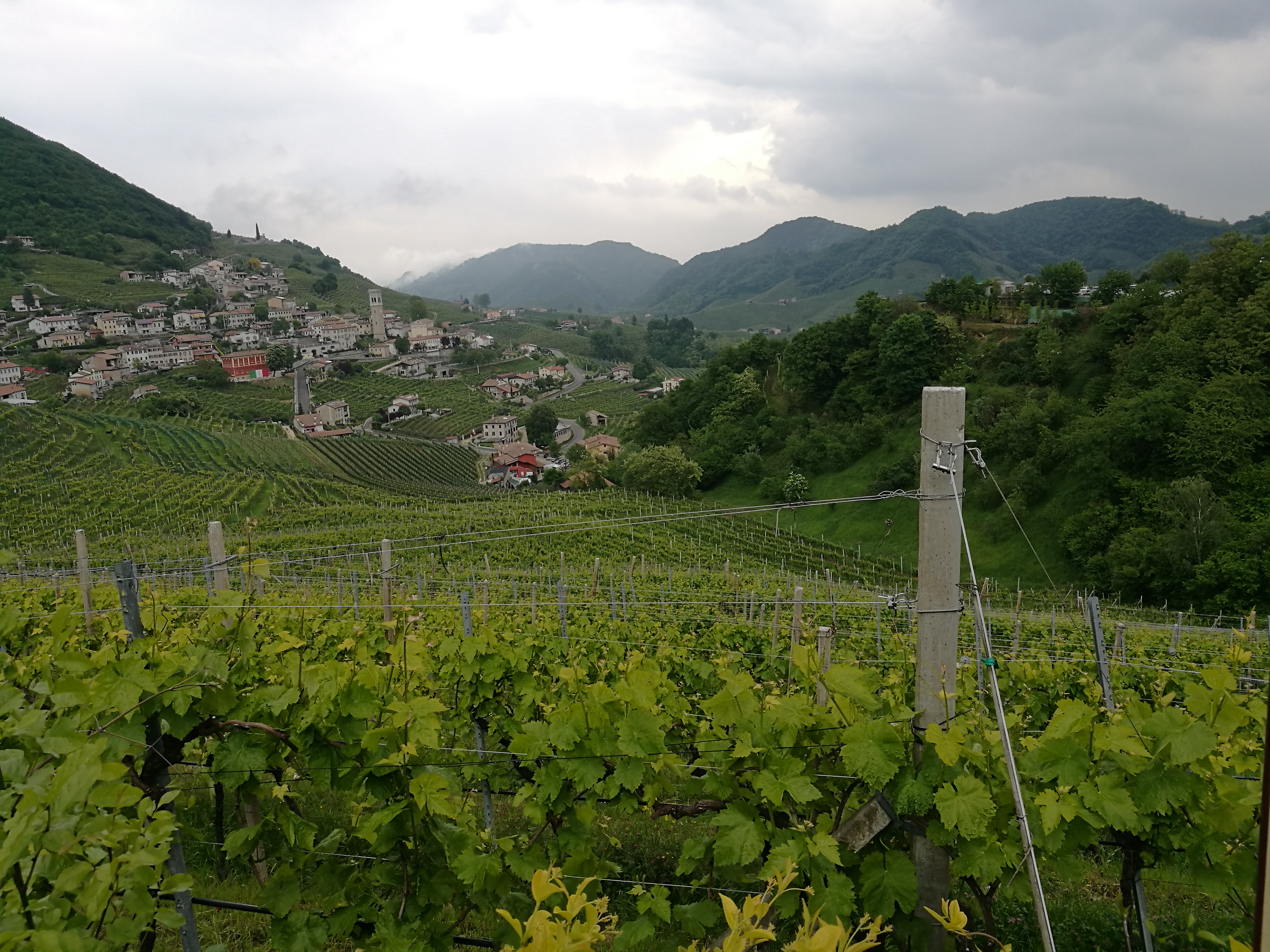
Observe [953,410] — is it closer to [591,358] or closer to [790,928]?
[790,928]

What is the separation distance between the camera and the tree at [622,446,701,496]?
4278cm

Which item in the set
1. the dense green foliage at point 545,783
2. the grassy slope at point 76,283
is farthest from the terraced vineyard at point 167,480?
the grassy slope at point 76,283

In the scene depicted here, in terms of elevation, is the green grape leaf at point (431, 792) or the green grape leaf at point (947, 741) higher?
the green grape leaf at point (947, 741)

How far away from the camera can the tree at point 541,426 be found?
7769cm

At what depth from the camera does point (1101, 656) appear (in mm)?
3889

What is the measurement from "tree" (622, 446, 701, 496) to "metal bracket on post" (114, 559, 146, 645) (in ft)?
129

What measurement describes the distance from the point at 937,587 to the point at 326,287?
157957 millimetres

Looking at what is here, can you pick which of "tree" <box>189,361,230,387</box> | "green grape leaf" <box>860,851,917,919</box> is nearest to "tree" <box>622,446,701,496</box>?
"green grape leaf" <box>860,851,917,919</box>

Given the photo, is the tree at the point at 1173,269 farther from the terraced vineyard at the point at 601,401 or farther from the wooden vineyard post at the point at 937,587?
the terraced vineyard at the point at 601,401

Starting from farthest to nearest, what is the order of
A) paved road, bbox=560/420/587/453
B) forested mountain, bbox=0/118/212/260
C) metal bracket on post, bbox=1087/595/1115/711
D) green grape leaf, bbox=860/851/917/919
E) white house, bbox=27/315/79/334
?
1. forested mountain, bbox=0/118/212/260
2. white house, bbox=27/315/79/334
3. paved road, bbox=560/420/587/453
4. metal bracket on post, bbox=1087/595/1115/711
5. green grape leaf, bbox=860/851/917/919

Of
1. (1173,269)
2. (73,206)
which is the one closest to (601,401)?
(1173,269)

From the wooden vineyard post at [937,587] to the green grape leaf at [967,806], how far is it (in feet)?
0.62

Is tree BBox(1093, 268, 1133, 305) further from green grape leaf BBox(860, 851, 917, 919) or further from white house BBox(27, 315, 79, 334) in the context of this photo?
white house BBox(27, 315, 79, 334)

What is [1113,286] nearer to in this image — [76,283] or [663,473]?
[663,473]
